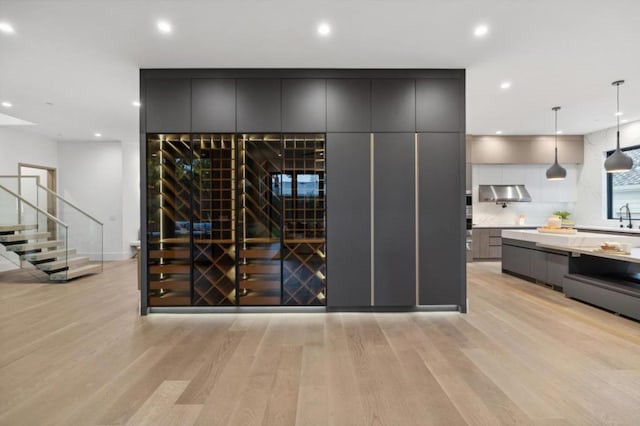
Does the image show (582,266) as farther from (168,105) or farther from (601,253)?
(168,105)

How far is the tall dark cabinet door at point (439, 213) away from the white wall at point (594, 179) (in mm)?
5461

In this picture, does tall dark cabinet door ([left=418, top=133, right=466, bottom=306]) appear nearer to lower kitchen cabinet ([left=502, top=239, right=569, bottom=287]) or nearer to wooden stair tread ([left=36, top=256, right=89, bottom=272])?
lower kitchen cabinet ([left=502, top=239, right=569, bottom=287])

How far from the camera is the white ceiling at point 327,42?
2.91 meters

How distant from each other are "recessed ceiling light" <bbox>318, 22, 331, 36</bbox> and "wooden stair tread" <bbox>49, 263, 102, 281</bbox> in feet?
20.0

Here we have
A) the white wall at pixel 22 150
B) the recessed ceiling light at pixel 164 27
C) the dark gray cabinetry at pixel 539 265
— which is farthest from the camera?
the white wall at pixel 22 150

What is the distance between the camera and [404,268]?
4113 millimetres

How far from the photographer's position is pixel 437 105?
413cm

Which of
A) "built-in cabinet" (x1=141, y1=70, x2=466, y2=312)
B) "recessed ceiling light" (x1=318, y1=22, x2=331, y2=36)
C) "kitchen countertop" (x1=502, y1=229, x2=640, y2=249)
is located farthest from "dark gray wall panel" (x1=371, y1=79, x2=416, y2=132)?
"kitchen countertop" (x1=502, y1=229, x2=640, y2=249)

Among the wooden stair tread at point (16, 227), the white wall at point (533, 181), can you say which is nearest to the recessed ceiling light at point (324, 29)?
the white wall at point (533, 181)

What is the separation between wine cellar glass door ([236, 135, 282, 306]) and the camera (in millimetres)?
4141

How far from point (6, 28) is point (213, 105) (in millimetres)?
1976

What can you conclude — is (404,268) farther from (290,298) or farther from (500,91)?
(500,91)

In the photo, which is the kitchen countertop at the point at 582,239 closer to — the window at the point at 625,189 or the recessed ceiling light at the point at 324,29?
the window at the point at 625,189

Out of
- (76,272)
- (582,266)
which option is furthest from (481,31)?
(76,272)
